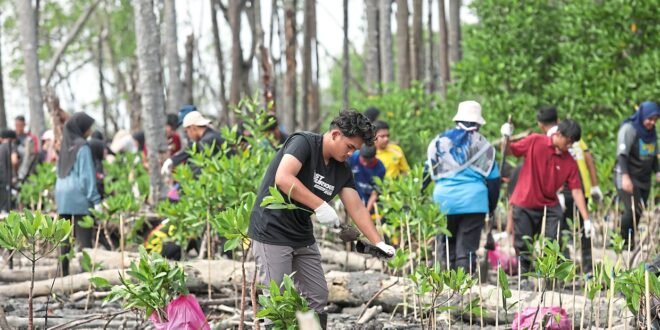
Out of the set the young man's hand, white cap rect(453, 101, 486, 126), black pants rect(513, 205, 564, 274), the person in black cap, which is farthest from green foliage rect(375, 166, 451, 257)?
the person in black cap

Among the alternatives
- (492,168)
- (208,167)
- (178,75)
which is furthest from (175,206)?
(178,75)

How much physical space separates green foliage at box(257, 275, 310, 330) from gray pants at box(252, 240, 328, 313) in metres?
0.65

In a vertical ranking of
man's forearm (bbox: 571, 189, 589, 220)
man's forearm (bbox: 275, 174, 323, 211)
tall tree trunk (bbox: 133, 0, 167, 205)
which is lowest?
man's forearm (bbox: 571, 189, 589, 220)

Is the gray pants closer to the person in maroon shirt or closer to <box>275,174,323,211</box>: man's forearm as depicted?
<box>275,174,323,211</box>: man's forearm

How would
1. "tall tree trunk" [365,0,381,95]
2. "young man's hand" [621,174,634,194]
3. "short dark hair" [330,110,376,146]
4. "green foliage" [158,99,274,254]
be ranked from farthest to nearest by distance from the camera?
"tall tree trunk" [365,0,381,95] < "young man's hand" [621,174,634,194] < "green foliage" [158,99,274,254] < "short dark hair" [330,110,376,146]

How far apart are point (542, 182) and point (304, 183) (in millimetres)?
3712

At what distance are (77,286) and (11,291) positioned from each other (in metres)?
0.58

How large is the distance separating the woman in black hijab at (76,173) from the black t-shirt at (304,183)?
148 inches

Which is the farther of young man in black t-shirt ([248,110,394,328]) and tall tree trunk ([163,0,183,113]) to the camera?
tall tree trunk ([163,0,183,113])

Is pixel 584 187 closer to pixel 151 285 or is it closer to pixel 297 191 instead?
pixel 297 191

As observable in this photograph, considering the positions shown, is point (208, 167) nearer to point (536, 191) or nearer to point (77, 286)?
point (77, 286)

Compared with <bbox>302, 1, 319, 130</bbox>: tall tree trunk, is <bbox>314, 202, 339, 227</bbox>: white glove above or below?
below

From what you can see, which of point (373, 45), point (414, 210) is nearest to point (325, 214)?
point (414, 210)

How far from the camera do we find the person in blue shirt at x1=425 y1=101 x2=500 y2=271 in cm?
775
